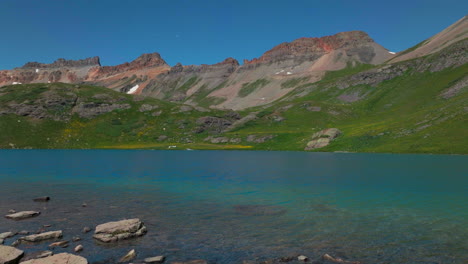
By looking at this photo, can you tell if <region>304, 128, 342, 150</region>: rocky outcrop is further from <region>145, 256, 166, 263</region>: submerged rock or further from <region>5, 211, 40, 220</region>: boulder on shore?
<region>145, 256, 166, 263</region>: submerged rock

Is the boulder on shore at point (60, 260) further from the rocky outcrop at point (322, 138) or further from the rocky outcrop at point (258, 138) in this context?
the rocky outcrop at point (258, 138)

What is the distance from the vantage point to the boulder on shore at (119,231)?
2439cm

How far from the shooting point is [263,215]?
3231 centimetres

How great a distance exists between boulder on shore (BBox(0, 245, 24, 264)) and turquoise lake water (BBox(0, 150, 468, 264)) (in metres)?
2.42

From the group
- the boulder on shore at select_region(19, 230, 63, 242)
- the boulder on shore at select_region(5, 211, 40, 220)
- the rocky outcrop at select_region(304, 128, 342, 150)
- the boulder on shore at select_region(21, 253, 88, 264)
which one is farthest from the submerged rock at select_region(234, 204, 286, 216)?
the rocky outcrop at select_region(304, 128, 342, 150)

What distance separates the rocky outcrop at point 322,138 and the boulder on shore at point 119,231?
131911 millimetres

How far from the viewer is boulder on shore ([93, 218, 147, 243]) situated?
80.0ft

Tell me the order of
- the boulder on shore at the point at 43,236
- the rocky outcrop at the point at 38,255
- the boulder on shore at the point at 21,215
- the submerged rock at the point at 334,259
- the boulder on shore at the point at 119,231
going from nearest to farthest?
the submerged rock at the point at 334,259, the rocky outcrop at the point at 38,255, the boulder on shore at the point at 43,236, the boulder on shore at the point at 119,231, the boulder on shore at the point at 21,215

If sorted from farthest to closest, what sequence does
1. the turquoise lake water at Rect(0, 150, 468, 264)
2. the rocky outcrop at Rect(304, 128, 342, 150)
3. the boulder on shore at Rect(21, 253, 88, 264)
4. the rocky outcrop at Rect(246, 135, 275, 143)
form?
1. the rocky outcrop at Rect(246, 135, 275, 143)
2. the rocky outcrop at Rect(304, 128, 342, 150)
3. the turquoise lake water at Rect(0, 150, 468, 264)
4. the boulder on shore at Rect(21, 253, 88, 264)

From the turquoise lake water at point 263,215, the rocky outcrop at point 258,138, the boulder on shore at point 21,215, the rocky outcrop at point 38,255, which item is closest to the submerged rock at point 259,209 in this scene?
the turquoise lake water at point 263,215

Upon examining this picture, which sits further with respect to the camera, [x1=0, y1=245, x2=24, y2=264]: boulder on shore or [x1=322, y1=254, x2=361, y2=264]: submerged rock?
[x1=322, y1=254, x2=361, y2=264]: submerged rock

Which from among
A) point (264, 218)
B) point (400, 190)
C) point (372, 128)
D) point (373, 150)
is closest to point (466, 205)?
point (400, 190)

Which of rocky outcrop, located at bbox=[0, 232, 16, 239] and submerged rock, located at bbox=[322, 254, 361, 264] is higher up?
rocky outcrop, located at bbox=[0, 232, 16, 239]

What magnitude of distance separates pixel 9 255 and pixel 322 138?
Answer: 14705 centimetres
